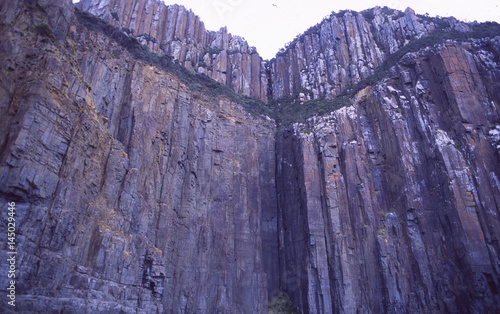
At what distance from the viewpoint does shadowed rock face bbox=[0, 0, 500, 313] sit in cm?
1900

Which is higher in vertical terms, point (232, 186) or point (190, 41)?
point (190, 41)

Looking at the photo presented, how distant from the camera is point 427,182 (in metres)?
30.8

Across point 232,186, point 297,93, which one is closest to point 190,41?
point 297,93

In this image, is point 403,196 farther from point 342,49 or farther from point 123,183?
point 123,183

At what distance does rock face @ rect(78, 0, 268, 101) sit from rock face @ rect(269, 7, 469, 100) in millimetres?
3691

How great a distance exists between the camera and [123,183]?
80.6ft

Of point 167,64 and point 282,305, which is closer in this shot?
point 282,305

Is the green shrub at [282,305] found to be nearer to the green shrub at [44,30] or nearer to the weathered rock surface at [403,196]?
the weathered rock surface at [403,196]

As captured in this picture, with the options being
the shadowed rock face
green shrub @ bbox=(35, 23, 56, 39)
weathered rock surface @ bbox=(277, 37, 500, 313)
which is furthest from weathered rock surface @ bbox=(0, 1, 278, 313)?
weathered rock surface @ bbox=(277, 37, 500, 313)

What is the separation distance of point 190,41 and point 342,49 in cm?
1927

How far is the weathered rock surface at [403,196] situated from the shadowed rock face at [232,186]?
120mm

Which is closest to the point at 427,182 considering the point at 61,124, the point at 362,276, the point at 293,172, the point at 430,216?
the point at 430,216

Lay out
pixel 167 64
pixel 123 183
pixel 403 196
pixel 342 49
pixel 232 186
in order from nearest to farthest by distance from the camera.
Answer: pixel 123 183, pixel 403 196, pixel 232 186, pixel 167 64, pixel 342 49

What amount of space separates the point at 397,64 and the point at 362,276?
21.6 metres
